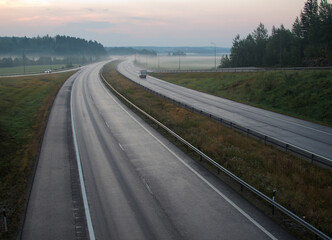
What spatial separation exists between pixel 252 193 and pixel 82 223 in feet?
26.4

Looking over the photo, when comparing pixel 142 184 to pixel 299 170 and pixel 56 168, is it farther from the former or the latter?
pixel 299 170

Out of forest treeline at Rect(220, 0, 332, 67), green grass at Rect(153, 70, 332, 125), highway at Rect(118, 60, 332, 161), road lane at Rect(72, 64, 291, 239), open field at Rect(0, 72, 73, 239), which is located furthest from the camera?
forest treeline at Rect(220, 0, 332, 67)

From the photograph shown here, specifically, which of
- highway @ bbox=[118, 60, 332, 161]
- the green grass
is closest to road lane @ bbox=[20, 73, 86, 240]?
highway @ bbox=[118, 60, 332, 161]

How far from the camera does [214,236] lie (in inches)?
458

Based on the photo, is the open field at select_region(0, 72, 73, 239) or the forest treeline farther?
the forest treeline

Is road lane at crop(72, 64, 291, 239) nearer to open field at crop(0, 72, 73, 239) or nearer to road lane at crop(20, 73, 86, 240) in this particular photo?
road lane at crop(20, 73, 86, 240)

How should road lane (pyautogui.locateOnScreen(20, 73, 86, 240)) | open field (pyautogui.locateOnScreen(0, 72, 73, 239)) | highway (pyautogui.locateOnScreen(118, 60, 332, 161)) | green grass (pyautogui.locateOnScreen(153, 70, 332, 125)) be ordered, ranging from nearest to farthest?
road lane (pyautogui.locateOnScreen(20, 73, 86, 240)) < open field (pyautogui.locateOnScreen(0, 72, 73, 239)) < highway (pyautogui.locateOnScreen(118, 60, 332, 161)) < green grass (pyautogui.locateOnScreen(153, 70, 332, 125))

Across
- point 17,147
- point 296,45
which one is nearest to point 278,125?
point 17,147

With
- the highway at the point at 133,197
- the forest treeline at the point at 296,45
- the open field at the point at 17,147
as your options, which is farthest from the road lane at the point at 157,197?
the forest treeline at the point at 296,45

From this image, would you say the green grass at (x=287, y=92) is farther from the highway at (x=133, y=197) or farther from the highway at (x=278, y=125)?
the highway at (x=133, y=197)

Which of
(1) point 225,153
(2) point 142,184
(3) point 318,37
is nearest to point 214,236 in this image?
(2) point 142,184

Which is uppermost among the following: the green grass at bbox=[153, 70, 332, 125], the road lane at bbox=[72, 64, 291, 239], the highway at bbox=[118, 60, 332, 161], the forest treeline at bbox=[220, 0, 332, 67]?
the forest treeline at bbox=[220, 0, 332, 67]

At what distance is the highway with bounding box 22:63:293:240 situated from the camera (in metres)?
12.1

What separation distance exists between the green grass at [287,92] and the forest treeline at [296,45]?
31253 millimetres
